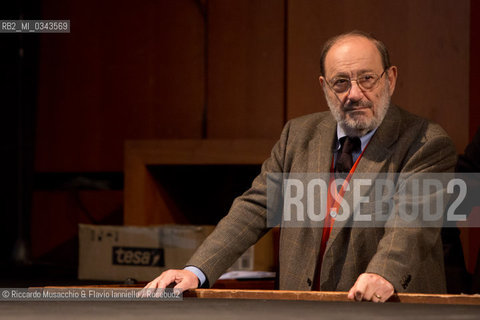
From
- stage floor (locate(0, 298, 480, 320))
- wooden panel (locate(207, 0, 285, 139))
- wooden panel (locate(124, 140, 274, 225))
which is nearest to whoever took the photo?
stage floor (locate(0, 298, 480, 320))

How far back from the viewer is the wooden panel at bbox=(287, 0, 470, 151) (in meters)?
2.49

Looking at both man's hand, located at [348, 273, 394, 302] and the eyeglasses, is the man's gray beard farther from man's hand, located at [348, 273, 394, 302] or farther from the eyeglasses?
man's hand, located at [348, 273, 394, 302]

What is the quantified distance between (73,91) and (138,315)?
245 centimetres

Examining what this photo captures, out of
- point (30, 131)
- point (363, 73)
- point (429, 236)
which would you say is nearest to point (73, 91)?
point (30, 131)

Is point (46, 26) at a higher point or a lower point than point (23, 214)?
higher

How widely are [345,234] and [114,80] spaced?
70.6 inches

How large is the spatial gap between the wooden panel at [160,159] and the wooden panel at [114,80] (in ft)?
1.00

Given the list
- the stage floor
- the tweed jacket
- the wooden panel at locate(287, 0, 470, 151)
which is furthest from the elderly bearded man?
the wooden panel at locate(287, 0, 470, 151)

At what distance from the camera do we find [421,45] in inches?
99.3

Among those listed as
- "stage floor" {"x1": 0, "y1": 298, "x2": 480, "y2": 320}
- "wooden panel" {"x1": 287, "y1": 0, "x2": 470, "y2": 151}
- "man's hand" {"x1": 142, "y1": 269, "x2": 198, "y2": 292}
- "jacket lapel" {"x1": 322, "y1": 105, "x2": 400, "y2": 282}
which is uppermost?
"wooden panel" {"x1": 287, "y1": 0, "x2": 470, "y2": 151}

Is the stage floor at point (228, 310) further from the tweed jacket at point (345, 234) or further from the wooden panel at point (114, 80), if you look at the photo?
the wooden panel at point (114, 80)

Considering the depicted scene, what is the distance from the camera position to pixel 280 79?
2857 millimetres

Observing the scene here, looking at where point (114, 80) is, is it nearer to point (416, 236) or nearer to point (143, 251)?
point (143, 251)

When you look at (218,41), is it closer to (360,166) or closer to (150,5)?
(150,5)
